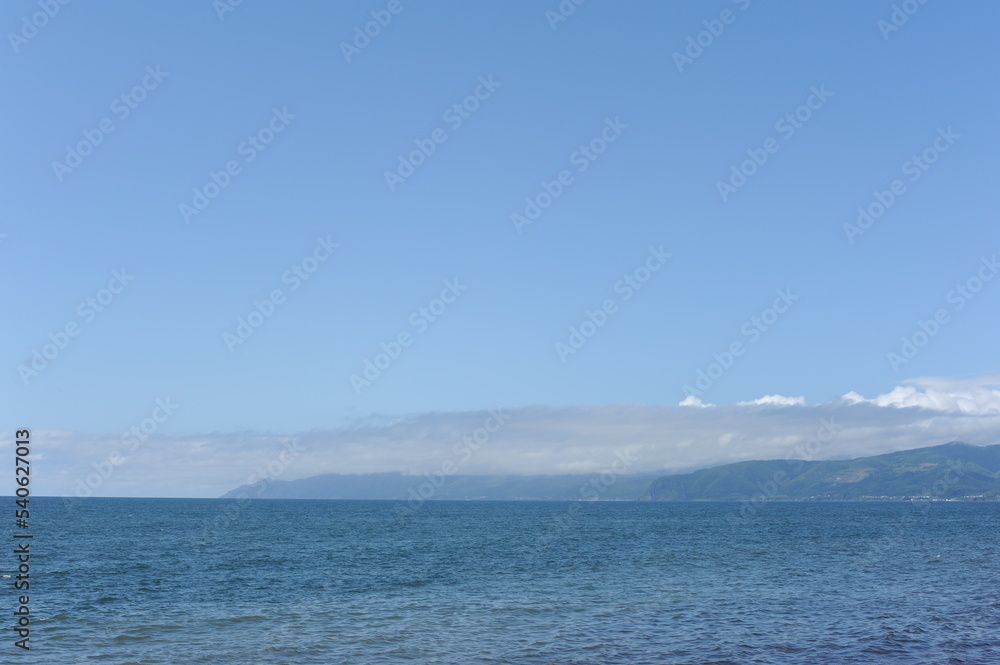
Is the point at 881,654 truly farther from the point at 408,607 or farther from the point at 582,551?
the point at 582,551

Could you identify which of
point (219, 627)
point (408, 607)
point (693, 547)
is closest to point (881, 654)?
point (408, 607)

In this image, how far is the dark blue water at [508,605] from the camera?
1299 inches

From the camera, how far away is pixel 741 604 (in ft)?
146

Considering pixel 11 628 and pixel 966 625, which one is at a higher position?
pixel 11 628

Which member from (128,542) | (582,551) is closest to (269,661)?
(582,551)

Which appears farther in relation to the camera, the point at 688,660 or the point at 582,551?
the point at 582,551

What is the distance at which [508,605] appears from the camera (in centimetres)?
4409

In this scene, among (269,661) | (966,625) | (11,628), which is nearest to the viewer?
(269,661)

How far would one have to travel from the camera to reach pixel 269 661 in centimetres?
3130

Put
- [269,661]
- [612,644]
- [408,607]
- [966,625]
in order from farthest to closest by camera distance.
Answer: [408,607]
[966,625]
[612,644]
[269,661]

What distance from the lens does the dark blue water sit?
33000 mm

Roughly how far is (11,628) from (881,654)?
4134 cm

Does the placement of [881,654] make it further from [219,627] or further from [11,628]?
[11,628]

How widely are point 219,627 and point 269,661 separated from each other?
831 centimetres
